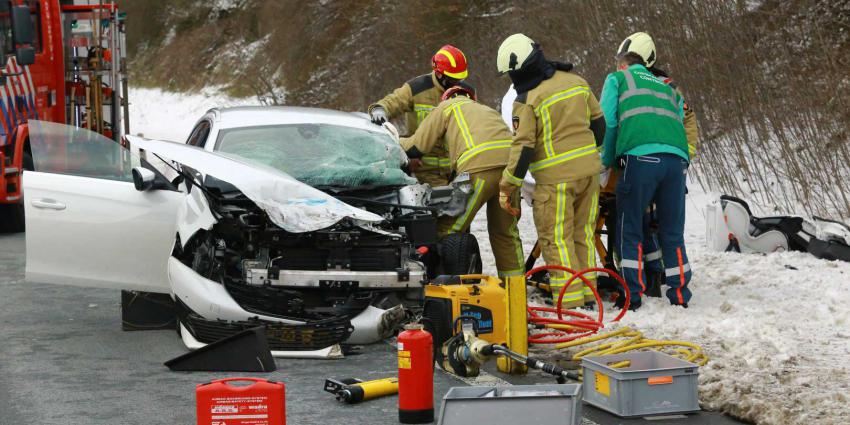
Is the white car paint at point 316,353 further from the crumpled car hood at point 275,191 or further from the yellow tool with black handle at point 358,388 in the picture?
the yellow tool with black handle at point 358,388

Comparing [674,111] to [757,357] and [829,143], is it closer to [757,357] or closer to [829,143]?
[757,357]

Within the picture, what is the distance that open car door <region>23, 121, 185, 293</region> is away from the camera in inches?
329

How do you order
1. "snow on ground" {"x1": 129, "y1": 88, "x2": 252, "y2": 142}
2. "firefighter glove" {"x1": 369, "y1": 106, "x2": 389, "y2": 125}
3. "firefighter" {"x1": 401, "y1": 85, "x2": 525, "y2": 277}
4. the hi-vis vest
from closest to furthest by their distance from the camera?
the hi-vis vest < "firefighter" {"x1": 401, "y1": 85, "x2": 525, "y2": 277} < "firefighter glove" {"x1": 369, "y1": 106, "x2": 389, "y2": 125} < "snow on ground" {"x1": 129, "y1": 88, "x2": 252, "y2": 142}

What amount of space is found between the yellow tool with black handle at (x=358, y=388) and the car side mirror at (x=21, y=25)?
8.92 metres

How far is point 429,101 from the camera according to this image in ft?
35.2

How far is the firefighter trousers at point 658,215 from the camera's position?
8.77 m

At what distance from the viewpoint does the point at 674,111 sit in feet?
29.5

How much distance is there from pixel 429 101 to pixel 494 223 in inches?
61.4

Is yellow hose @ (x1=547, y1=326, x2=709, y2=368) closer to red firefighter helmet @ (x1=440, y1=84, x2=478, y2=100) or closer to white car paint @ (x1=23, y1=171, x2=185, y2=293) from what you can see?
white car paint @ (x1=23, y1=171, x2=185, y2=293)

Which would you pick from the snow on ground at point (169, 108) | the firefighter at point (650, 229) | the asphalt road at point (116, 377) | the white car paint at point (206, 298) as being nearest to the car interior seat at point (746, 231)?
the firefighter at point (650, 229)

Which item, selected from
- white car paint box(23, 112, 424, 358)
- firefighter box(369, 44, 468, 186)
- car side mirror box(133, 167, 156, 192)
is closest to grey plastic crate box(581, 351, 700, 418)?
white car paint box(23, 112, 424, 358)

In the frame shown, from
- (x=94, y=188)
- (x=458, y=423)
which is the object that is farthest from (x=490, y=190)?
(x=458, y=423)

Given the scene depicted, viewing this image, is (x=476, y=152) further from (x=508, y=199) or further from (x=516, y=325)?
(x=516, y=325)

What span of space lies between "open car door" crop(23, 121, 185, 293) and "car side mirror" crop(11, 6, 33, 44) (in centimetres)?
606
